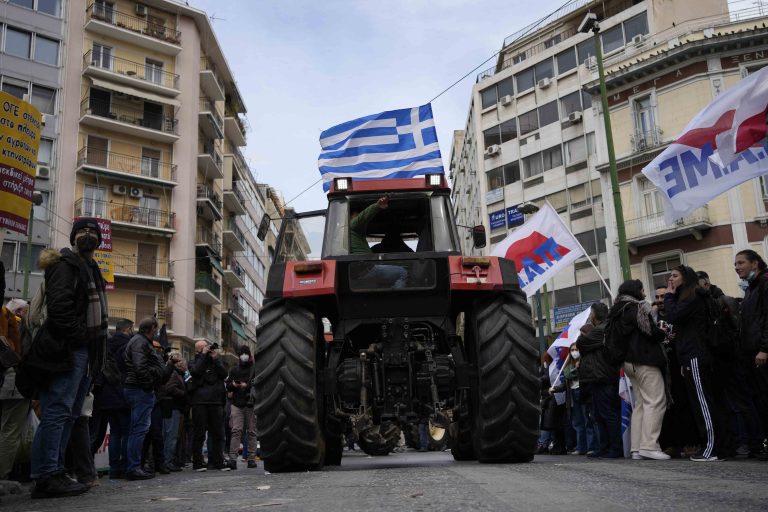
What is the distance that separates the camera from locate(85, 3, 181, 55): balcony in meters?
41.5

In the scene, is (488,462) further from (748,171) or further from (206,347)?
(206,347)

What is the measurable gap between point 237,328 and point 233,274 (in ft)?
15.1

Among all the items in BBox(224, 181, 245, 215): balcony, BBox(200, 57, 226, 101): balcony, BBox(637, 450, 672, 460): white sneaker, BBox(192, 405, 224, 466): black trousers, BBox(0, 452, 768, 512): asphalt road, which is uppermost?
BBox(200, 57, 226, 101): balcony

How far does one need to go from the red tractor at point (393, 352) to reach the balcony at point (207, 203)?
3847 centimetres

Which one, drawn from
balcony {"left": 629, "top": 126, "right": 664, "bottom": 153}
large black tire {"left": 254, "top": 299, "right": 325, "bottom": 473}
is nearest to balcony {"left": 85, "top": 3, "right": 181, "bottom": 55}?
balcony {"left": 629, "top": 126, "right": 664, "bottom": 153}

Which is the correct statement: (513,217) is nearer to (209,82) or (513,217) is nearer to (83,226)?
(209,82)

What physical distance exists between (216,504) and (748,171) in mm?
6910

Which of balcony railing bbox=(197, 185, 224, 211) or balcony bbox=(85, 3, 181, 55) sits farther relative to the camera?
balcony railing bbox=(197, 185, 224, 211)

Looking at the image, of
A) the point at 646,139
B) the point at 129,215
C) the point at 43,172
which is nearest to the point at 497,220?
the point at 646,139

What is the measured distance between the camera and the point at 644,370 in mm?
8094

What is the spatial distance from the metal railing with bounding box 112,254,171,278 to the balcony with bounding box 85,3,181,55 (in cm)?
1146

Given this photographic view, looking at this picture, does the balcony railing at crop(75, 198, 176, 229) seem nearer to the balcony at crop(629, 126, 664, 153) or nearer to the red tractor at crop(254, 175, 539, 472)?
the balcony at crop(629, 126, 664, 153)

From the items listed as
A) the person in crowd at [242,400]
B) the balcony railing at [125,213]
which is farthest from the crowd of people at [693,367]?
the balcony railing at [125,213]

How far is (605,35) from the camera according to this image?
136 ft
